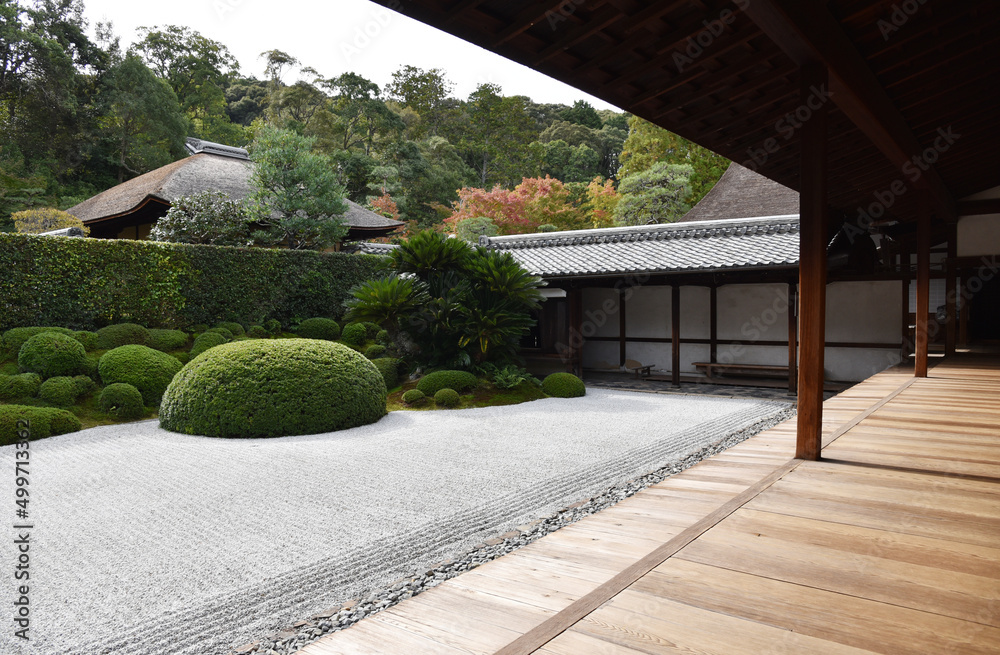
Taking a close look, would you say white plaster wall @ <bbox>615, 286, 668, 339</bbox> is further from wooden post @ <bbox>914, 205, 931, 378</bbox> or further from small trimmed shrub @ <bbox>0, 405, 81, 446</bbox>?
small trimmed shrub @ <bbox>0, 405, 81, 446</bbox>

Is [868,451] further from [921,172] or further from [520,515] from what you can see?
[921,172]

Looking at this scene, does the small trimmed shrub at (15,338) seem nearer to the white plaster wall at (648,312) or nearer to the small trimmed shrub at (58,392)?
the small trimmed shrub at (58,392)

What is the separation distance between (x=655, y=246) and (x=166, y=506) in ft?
33.8

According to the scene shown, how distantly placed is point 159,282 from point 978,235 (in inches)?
528

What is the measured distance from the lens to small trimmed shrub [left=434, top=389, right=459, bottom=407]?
8648mm

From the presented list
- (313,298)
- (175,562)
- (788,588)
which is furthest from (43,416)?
(788,588)

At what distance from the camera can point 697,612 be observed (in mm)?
1666

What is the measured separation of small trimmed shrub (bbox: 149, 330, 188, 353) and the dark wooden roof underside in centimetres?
883

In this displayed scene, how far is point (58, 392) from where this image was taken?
743 centimetres

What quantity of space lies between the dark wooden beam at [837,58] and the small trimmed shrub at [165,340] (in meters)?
9.61

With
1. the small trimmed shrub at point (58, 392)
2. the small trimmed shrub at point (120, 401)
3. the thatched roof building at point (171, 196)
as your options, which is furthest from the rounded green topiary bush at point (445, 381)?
the thatched roof building at point (171, 196)

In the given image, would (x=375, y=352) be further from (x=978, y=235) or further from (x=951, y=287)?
(x=978, y=235)

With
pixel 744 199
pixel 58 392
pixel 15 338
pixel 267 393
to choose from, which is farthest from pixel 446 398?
pixel 744 199

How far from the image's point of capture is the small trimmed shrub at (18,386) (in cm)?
723
